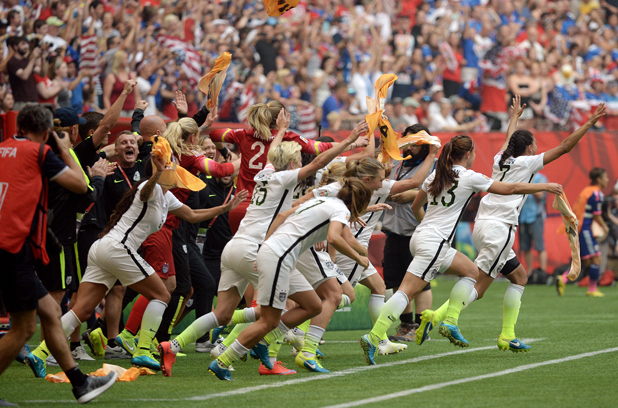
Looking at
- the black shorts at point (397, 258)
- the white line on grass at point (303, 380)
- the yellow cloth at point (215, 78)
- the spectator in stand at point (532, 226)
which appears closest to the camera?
the white line on grass at point (303, 380)

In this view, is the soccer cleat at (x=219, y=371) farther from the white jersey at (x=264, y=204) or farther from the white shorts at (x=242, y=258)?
the white jersey at (x=264, y=204)

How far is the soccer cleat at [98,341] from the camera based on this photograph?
26.6 feet

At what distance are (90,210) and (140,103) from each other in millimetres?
1192

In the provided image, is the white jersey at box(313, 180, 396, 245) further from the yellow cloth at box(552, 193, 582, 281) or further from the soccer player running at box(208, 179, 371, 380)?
the yellow cloth at box(552, 193, 582, 281)

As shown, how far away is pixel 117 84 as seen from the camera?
14.1 meters

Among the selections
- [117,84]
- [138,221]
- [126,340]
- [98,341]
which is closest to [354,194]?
[138,221]

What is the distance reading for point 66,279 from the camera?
7.75 meters

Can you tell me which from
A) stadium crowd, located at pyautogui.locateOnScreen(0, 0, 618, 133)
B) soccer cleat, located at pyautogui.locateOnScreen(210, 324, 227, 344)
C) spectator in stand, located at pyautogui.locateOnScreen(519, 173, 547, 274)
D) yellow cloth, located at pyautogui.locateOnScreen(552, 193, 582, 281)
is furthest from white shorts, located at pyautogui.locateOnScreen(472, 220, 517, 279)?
spectator in stand, located at pyautogui.locateOnScreen(519, 173, 547, 274)

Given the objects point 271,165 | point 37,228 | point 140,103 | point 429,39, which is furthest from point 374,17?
point 37,228

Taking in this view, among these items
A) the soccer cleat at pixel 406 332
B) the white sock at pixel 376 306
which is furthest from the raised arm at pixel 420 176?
the soccer cleat at pixel 406 332

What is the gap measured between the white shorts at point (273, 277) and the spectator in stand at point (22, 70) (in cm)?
770

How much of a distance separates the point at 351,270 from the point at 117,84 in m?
7.09

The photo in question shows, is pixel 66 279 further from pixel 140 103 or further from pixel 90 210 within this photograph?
pixel 140 103

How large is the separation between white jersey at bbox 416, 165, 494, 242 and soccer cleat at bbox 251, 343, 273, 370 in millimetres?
1977
